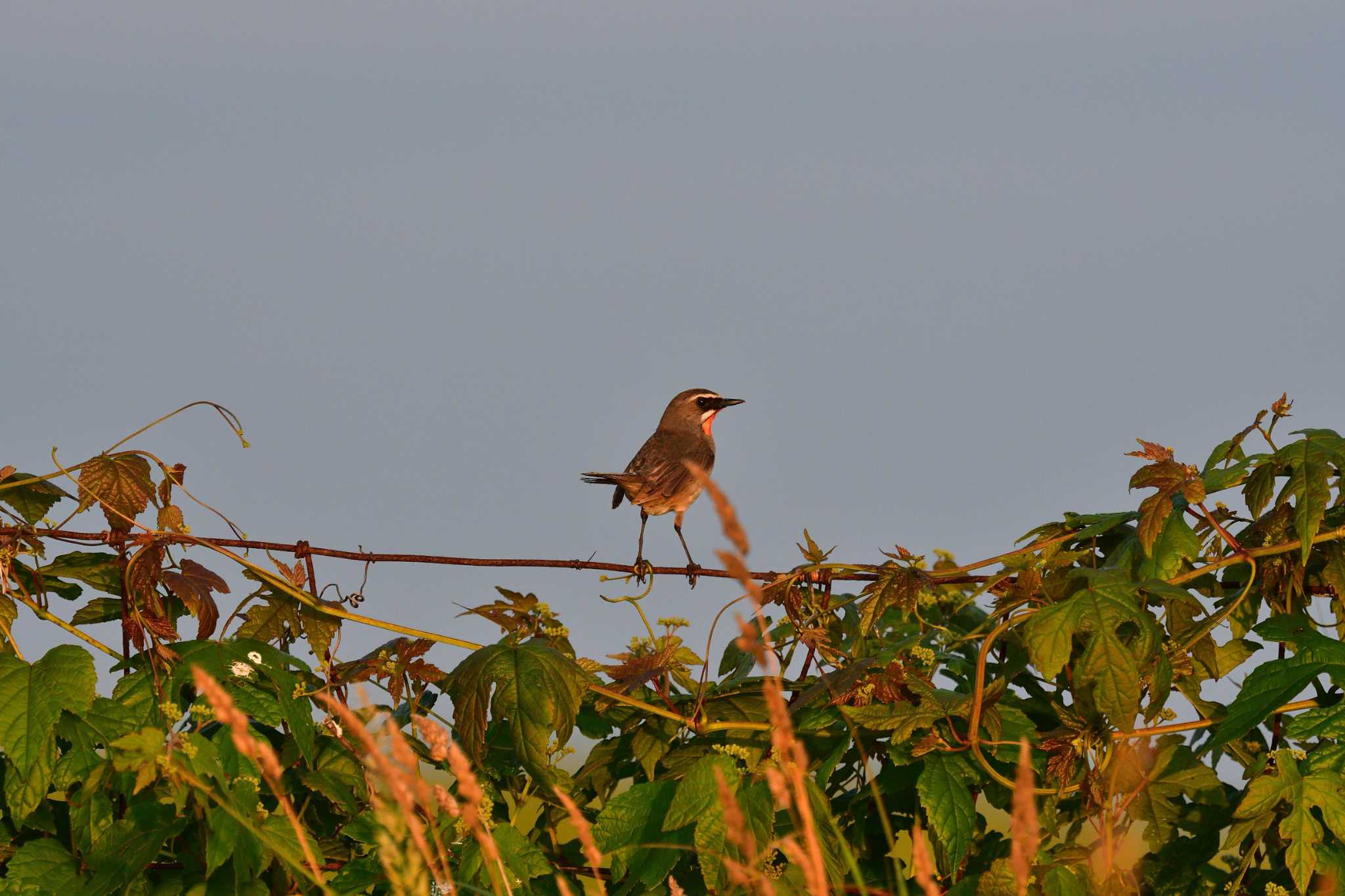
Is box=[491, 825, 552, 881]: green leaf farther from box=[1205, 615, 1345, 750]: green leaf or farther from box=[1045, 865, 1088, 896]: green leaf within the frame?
box=[1205, 615, 1345, 750]: green leaf

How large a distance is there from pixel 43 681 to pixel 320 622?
0.98 meters

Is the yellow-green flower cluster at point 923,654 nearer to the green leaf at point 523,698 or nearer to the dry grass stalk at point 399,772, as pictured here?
the green leaf at point 523,698

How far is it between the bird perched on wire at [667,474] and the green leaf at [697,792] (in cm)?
260

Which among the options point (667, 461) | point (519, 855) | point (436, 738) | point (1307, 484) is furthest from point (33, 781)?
point (1307, 484)

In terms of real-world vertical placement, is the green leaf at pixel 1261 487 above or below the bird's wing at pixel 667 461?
below

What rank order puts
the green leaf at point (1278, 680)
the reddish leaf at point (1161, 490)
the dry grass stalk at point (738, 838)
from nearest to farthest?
the dry grass stalk at point (738, 838), the green leaf at point (1278, 680), the reddish leaf at point (1161, 490)

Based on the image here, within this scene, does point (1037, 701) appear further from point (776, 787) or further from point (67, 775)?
point (67, 775)

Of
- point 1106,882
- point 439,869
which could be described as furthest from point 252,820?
point 1106,882

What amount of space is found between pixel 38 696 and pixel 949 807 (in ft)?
9.97

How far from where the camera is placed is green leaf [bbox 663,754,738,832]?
13.2 ft

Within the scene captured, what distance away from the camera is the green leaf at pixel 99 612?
4.86 meters

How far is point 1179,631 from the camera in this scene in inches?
184

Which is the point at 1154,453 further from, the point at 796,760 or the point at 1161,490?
the point at 796,760

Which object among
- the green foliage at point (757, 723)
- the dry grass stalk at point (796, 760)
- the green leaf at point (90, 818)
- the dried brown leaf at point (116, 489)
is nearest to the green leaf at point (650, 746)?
the green foliage at point (757, 723)
